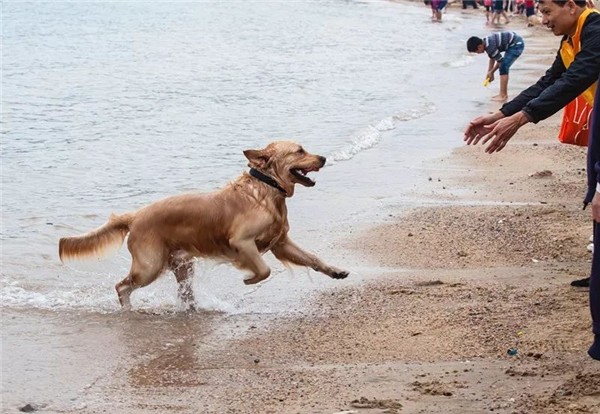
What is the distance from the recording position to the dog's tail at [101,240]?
7.43 m

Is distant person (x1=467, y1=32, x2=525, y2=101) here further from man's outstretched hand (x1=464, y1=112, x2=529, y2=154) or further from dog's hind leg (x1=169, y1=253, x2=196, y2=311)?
man's outstretched hand (x1=464, y1=112, x2=529, y2=154)

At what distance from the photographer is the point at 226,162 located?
1295cm

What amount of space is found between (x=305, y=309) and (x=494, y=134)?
90.7 inches

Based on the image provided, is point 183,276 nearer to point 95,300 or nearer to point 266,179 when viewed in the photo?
point 95,300

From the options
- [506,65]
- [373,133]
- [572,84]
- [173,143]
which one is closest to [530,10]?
[506,65]

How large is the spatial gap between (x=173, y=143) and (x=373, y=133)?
9.79 ft

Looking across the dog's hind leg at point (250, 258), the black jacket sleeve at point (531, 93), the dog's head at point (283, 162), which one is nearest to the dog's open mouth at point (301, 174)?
the dog's head at point (283, 162)

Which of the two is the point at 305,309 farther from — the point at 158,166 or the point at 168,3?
the point at 168,3

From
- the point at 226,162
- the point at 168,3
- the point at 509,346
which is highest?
the point at 509,346

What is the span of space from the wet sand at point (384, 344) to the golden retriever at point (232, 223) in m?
0.34

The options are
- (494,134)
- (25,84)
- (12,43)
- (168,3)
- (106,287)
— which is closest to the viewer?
(494,134)

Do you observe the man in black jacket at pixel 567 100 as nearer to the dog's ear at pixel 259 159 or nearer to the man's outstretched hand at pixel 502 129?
the man's outstretched hand at pixel 502 129

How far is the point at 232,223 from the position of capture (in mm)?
7133

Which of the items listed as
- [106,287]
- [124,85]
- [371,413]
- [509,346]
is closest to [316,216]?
[106,287]
